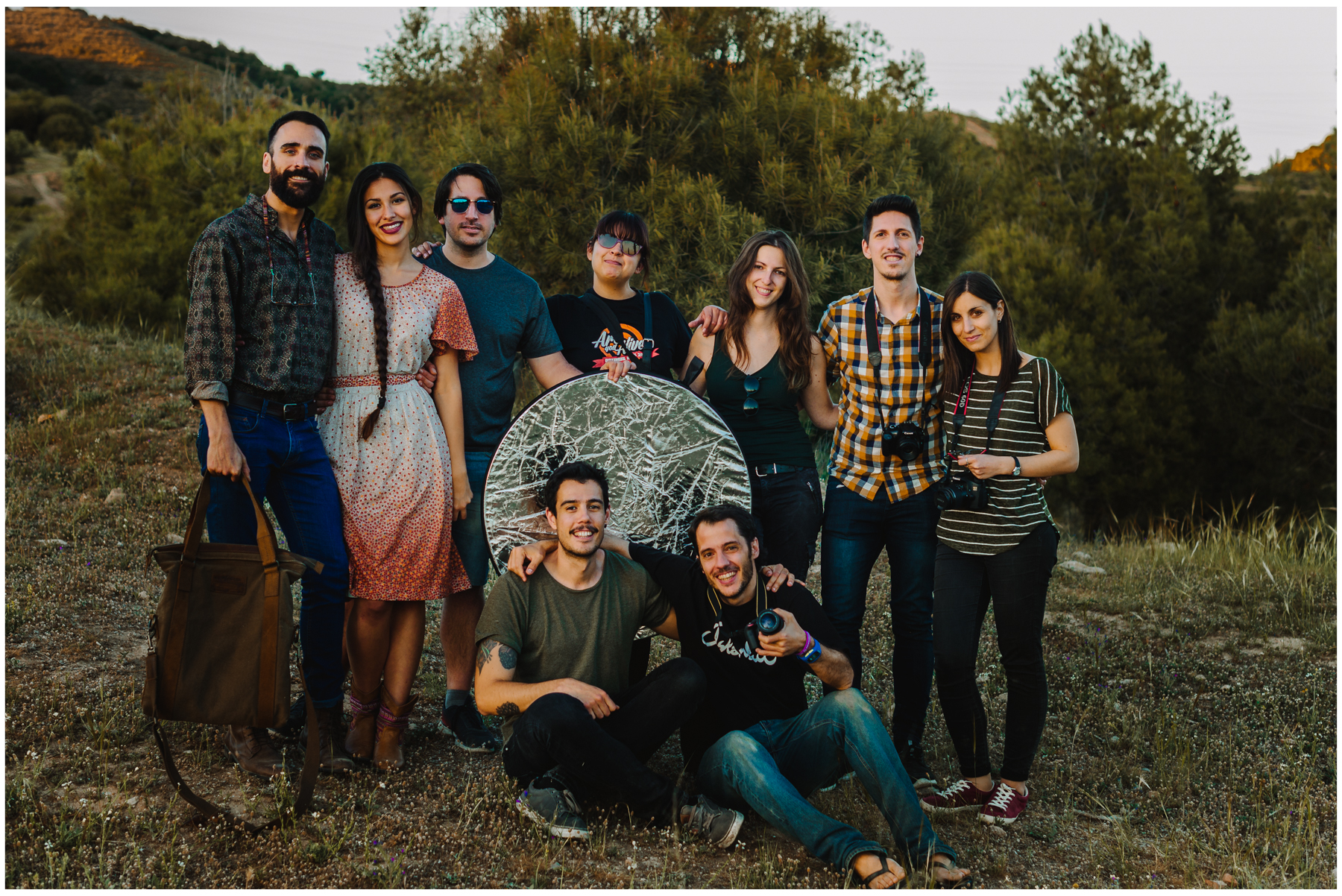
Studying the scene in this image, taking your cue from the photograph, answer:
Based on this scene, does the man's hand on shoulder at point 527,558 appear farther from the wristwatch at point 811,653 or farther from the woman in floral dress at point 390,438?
the wristwatch at point 811,653

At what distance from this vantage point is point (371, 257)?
3.30 meters

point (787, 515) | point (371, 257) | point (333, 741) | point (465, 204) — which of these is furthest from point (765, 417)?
point (333, 741)

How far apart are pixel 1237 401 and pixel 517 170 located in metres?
10.7

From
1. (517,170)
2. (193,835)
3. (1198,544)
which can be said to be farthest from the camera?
(517,170)

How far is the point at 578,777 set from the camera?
3020mm

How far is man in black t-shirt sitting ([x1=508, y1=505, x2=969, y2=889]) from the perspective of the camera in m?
2.76

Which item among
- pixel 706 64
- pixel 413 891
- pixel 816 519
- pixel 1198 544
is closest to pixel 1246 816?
pixel 816 519

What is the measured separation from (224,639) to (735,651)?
5.31 ft

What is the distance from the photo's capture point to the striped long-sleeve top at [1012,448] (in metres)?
3.15

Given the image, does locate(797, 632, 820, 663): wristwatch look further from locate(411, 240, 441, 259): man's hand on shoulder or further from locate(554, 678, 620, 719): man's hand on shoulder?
locate(411, 240, 441, 259): man's hand on shoulder

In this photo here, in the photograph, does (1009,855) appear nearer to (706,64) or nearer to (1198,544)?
(1198,544)

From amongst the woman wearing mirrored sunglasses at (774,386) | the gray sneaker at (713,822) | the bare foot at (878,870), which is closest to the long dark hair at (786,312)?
the woman wearing mirrored sunglasses at (774,386)

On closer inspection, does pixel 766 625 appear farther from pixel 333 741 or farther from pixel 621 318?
pixel 333 741

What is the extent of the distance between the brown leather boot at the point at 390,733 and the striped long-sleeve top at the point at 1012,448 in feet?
6.67
